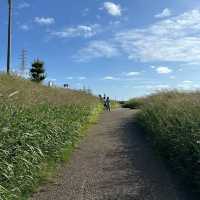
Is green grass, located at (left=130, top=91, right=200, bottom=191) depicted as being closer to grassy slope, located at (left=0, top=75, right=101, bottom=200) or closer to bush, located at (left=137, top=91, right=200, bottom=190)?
bush, located at (left=137, top=91, right=200, bottom=190)

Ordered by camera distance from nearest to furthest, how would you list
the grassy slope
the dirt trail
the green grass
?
the grassy slope
the dirt trail
the green grass

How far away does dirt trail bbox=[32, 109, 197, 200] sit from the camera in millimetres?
7484

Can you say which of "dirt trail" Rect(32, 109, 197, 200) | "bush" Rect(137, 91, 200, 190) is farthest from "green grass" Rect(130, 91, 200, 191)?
"dirt trail" Rect(32, 109, 197, 200)

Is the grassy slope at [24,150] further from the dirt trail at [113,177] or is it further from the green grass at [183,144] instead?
the green grass at [183,144]

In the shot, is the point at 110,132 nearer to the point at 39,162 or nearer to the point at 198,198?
the point at 39,162

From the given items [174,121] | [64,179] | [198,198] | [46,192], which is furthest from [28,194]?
[174,121]

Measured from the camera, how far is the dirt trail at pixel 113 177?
7484mm

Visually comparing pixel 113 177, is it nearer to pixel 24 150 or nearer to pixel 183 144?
pixel 183 144

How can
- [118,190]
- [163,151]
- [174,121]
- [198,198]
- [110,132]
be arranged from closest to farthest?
1. [198,198]
2. [118,190]
3. [163,151]
4. [174,121]
5. [110,132]

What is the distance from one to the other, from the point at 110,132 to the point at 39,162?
9.03 meters

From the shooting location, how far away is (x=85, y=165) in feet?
33.4

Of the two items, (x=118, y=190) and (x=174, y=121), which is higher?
(x=174, y=121)

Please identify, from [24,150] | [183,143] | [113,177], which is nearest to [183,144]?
[183,143]

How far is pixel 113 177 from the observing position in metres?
8.82
